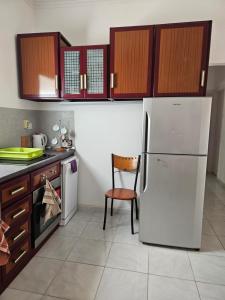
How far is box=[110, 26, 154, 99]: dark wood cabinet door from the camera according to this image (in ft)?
7.06

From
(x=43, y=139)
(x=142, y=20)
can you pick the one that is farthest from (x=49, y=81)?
(x=142, y=20)

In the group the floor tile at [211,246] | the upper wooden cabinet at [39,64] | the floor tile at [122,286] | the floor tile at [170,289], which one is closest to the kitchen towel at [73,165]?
the upper wooden cabinet at [39,64]

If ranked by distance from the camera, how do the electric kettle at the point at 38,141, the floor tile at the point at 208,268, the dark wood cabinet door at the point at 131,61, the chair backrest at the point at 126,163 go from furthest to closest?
1. the electric kettle at the point at 38,141
2. the chair backrest at the point at 126,163
3. the dark wood cabinet door at the point at 131,61
4. the floor tile at the point at 208,268

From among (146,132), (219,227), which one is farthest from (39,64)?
(219,227)

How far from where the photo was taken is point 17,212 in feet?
5.41

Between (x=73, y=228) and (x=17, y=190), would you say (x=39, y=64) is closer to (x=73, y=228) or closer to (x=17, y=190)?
(x=17, y=190)

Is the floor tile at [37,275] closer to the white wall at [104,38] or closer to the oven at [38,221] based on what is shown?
the oven at [38,221]

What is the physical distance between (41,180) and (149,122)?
1.21m

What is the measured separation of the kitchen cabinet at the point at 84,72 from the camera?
2312 mm

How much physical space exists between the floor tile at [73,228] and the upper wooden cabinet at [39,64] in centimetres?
160

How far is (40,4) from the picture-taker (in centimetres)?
269

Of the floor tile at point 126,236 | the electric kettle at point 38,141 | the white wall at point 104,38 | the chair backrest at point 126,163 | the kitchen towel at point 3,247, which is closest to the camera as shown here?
the kitchen towel at point 3,247

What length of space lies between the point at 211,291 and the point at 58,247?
57.1 inches

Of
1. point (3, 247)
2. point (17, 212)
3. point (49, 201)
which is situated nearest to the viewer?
point (3, 247)
